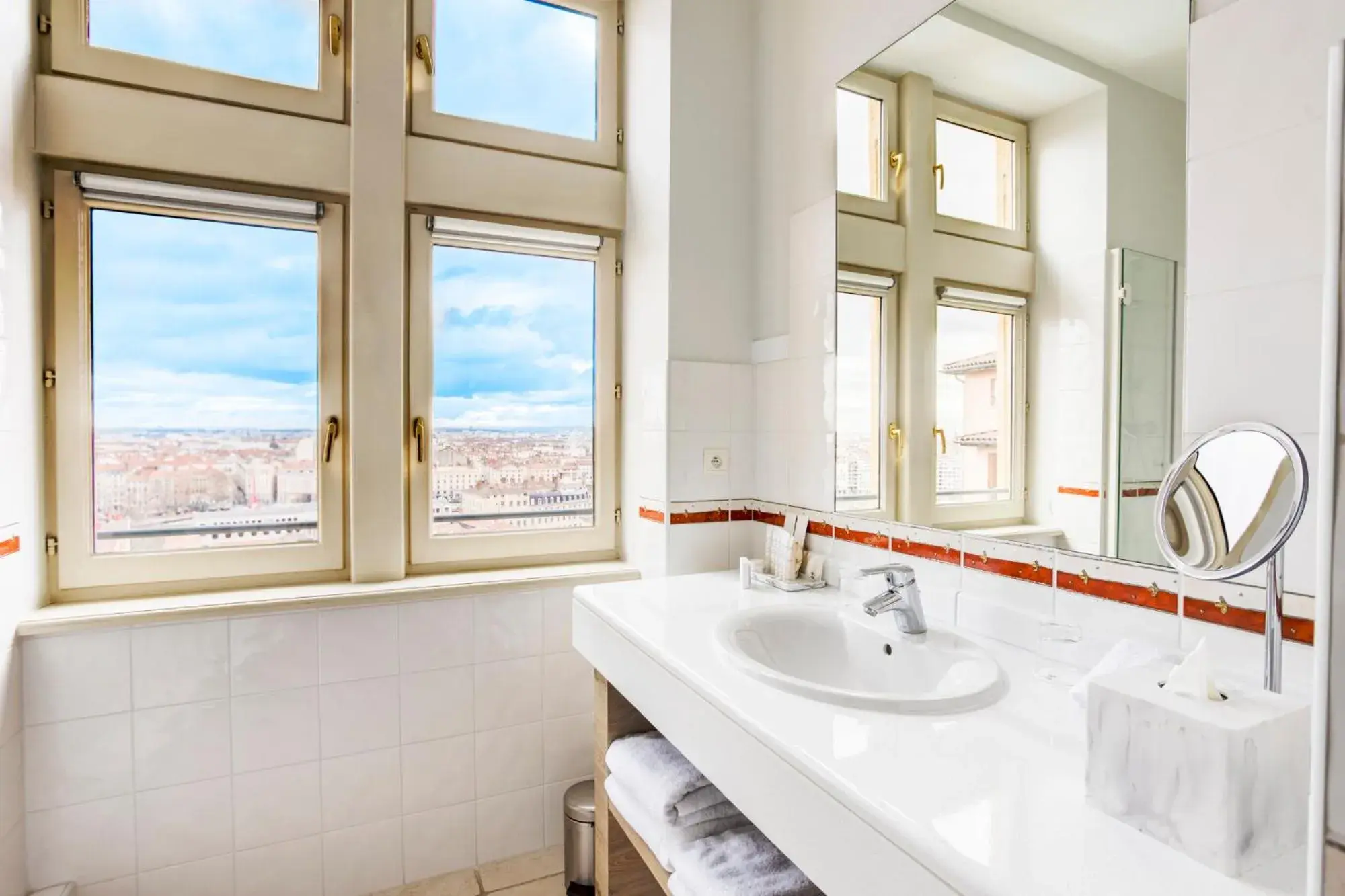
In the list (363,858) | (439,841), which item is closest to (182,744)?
(363,858)

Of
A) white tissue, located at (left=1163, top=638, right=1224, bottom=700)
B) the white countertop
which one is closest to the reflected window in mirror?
the white countertop

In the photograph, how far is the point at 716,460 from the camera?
76.2 inches

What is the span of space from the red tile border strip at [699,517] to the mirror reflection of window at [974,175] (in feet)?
3.15

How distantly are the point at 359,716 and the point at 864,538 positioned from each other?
135 centimetres

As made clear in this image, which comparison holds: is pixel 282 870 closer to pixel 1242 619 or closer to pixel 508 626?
pixel 508 626

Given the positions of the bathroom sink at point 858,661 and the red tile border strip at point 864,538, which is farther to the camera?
the red tile border strip at point 864,538

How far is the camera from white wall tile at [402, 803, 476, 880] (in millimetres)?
1811

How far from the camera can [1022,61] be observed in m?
1.24

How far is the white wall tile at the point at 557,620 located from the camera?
1941mm

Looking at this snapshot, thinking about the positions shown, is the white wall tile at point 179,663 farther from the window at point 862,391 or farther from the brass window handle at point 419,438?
the window at point 862,391

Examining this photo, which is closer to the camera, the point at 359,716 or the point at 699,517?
the point at 359,716

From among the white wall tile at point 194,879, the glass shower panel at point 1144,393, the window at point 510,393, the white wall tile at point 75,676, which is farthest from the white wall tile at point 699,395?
the white wall tile at point 194,879

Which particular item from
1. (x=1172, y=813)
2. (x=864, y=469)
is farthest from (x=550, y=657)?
(x=1172, y=813)

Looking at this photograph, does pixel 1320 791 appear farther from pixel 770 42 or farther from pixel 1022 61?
pixel 770 42
